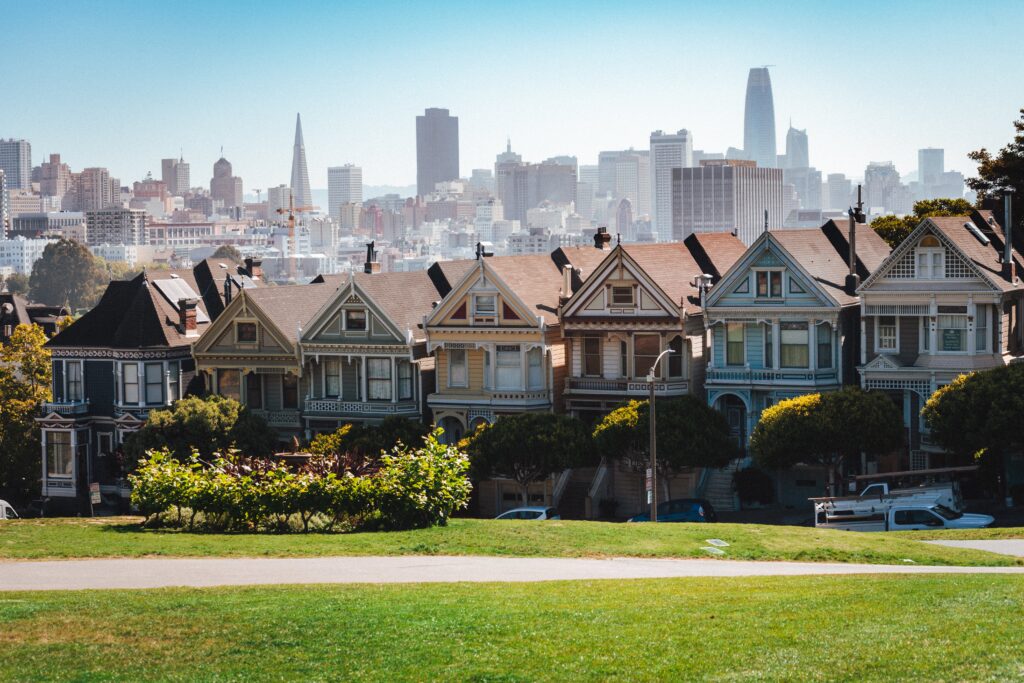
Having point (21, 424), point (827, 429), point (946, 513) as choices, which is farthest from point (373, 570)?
point (21, 424)

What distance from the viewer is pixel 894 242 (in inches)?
2633

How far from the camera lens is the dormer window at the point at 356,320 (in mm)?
60250

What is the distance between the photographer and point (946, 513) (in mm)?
44031

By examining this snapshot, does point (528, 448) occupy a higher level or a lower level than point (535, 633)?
higher

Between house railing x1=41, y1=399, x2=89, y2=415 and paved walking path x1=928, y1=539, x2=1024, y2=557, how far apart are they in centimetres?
3841

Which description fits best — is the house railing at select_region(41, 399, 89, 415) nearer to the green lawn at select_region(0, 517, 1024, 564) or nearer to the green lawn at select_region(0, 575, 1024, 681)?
the green lawn at select_region(0, 517, 1024, 564)

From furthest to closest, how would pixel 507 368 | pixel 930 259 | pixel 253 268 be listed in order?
pixel 253 268 < pixel 507 368 < pixel 930 259

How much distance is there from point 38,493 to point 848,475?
34019 millimetres

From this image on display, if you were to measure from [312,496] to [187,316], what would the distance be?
90.6 feet

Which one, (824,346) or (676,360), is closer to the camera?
(824,346)

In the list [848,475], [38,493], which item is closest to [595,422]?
[848,475]

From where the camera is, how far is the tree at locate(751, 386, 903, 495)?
50.0 metres

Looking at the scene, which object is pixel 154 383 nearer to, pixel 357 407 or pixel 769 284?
pixel 357 407

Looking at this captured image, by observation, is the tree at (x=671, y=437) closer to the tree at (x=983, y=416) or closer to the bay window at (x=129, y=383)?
the tree at (x=983, y=416)
